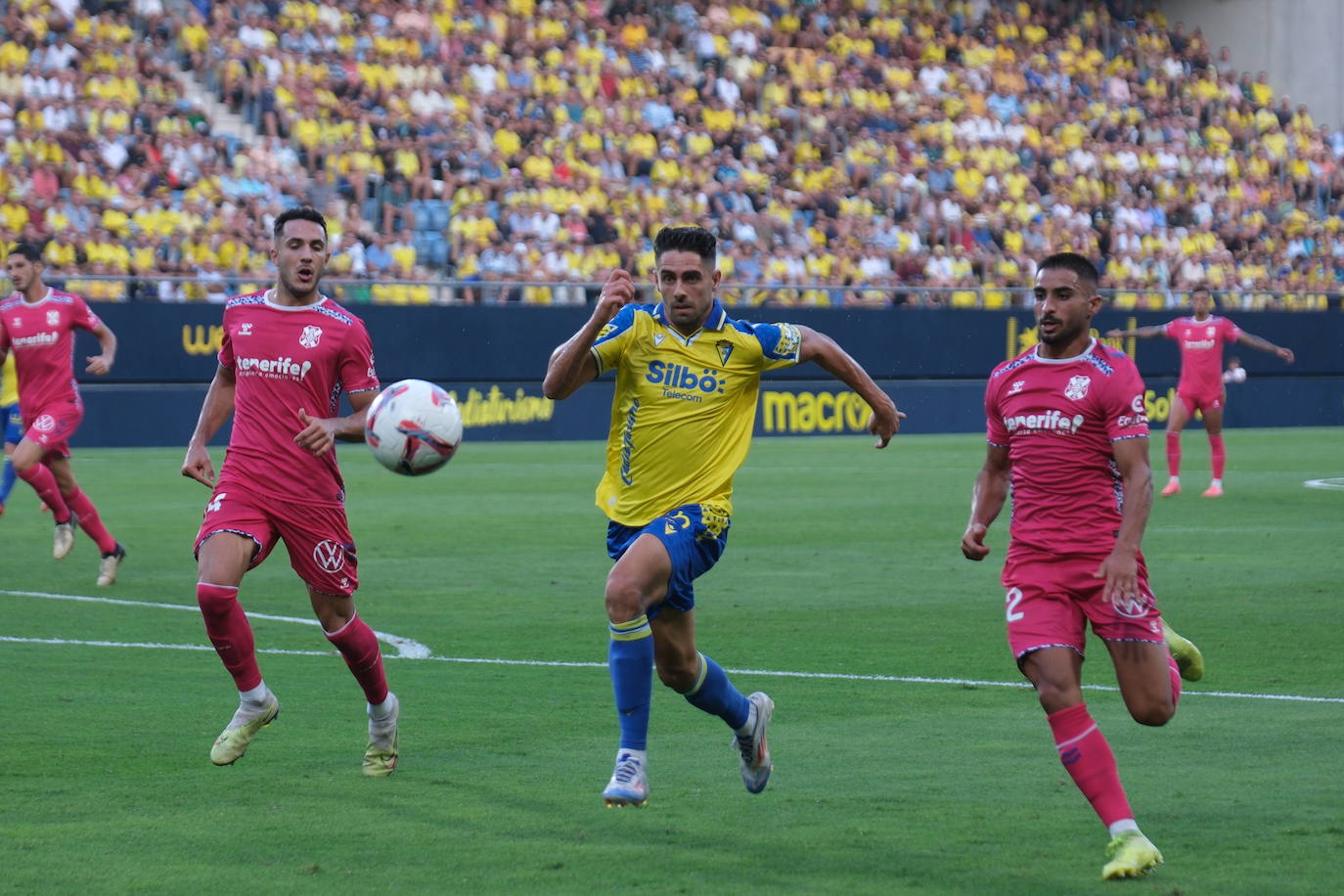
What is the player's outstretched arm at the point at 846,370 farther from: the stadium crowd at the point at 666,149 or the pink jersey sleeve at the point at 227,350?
the stadium crowd at the point at 666,149

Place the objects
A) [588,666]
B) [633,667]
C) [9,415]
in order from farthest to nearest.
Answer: [9,415] → [588,666] → [633,667]

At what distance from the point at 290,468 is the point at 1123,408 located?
3203 millimetres

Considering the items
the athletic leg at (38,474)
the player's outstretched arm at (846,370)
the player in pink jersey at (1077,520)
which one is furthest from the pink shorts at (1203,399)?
the player in pink jersey at (1077,520)

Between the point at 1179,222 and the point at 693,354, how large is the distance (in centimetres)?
3464

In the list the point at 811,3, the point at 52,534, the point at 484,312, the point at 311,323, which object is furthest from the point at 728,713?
the point at 811,3

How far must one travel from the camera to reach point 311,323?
24.8 feet

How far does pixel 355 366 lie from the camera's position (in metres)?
7.60

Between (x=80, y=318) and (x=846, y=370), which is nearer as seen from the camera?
(x=846, y=370)

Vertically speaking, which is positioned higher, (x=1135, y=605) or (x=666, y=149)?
(x=666, y=149)

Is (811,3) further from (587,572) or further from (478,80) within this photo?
(587,572)

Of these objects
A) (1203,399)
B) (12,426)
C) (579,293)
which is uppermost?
A: (579,293)

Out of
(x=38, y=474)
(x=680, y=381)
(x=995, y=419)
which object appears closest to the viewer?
(x=995, y=419)

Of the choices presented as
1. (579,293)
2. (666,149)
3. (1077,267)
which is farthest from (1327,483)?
(1077,267)

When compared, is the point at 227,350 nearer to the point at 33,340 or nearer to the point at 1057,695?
the point at 1057,695
